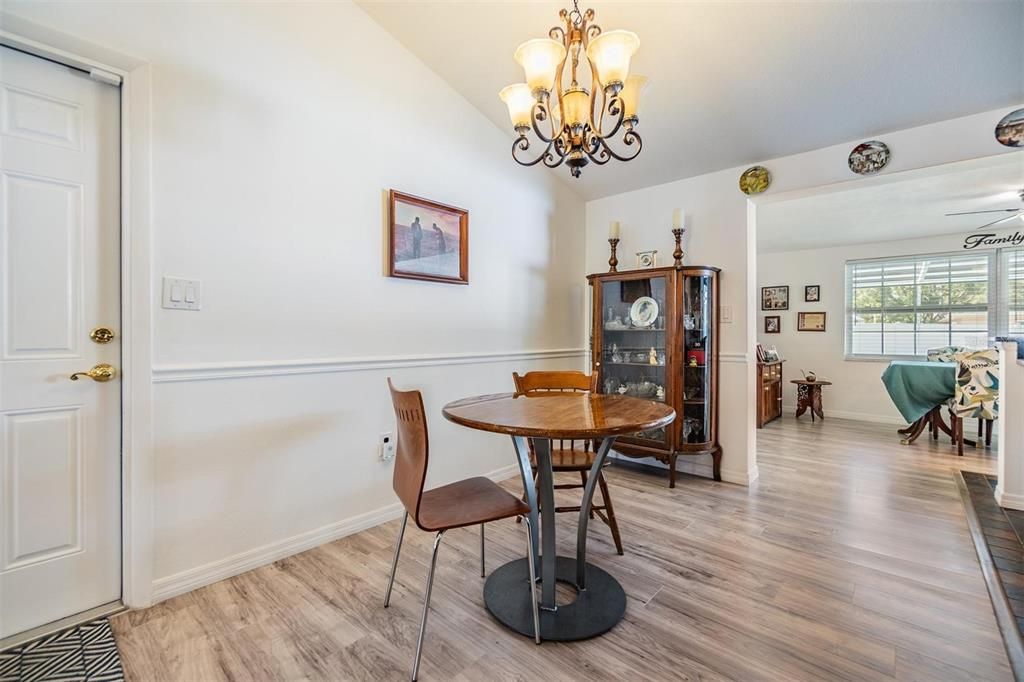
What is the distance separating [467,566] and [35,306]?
1.92 metres

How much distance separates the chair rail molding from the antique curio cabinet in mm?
912

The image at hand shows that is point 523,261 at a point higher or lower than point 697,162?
lower

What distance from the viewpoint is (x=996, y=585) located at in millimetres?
1773

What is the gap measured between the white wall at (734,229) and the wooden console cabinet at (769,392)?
195cm

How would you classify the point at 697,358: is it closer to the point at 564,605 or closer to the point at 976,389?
the point at 564,605

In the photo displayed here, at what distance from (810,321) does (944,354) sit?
1390 millimetres

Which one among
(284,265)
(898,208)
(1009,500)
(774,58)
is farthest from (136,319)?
(898,208)

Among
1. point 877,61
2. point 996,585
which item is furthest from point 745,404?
point 877,61

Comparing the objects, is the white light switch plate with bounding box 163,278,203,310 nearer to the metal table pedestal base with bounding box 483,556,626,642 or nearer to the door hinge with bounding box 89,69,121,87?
the door hinge with bounding box 89,69,121,87

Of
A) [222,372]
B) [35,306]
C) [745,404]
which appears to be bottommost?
[745,404]

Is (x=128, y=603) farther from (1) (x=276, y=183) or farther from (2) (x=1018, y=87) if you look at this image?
(2) (x=1018, y=87)

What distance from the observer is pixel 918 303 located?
5.20m

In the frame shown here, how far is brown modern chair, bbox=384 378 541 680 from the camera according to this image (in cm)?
137

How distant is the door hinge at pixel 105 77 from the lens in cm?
161
